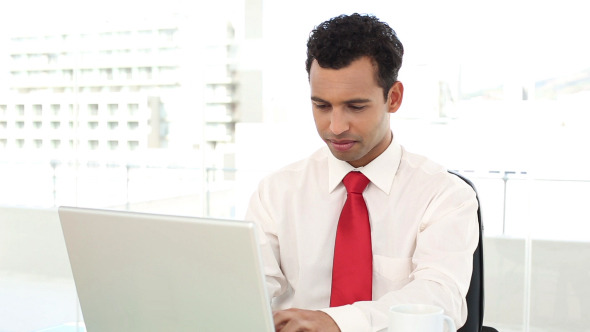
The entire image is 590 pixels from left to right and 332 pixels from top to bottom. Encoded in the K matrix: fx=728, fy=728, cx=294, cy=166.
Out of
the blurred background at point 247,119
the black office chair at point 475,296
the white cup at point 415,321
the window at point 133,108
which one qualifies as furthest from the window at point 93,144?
the white cup at point 415,321

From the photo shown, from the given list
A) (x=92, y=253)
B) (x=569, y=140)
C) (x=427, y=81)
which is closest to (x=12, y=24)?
(x=427, y=81)

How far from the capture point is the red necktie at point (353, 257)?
1.66 metres

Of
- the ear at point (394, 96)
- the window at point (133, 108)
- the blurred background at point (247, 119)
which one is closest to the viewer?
the ear at point (394, 96)

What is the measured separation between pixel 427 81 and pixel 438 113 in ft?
0.53

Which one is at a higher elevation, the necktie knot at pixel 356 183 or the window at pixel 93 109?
the window at pixel 93 109

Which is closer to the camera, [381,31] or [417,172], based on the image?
[381,31]

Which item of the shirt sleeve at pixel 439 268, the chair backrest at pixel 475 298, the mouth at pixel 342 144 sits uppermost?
the mouth at pixel 342 144

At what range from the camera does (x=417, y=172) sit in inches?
69.9

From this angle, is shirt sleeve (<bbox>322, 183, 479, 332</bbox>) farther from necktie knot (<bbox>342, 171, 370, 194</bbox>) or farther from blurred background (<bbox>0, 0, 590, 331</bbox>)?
blurred background (<bbox>0, 0, 590, 331</bbox>)

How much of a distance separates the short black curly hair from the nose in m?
0.10

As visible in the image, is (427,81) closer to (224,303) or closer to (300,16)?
(300,16)

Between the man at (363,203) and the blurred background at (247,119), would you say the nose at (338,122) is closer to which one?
the man at (363,203)

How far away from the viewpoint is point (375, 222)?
1739 millimetres

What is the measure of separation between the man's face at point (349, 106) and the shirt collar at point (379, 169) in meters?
0.08
